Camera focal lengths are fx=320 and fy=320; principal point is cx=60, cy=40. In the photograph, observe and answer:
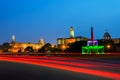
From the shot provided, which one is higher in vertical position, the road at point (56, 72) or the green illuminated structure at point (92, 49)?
the green illuminated structure at point (92, 49)

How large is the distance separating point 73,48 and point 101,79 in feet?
477

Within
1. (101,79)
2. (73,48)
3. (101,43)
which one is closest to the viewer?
(101,79)

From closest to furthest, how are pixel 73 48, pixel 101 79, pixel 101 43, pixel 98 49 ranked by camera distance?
pixel 101 79
pixel 98 49
pixel 73 48
pixel 101 43

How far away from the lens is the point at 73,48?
167250mm

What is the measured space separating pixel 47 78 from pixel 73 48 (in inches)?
5680

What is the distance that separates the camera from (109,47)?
168m

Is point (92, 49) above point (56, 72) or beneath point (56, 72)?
above

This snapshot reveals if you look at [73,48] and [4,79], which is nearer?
[4,79]

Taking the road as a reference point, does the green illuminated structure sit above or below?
above

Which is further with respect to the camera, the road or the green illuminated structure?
the green illuminated structure

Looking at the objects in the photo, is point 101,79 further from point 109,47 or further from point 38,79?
point 109,47

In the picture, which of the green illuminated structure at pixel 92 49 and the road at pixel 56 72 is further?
the green illuminated structure at pixel 92 49

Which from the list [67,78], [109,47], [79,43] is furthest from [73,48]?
[67,78]

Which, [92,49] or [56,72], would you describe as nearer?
[56,72]
